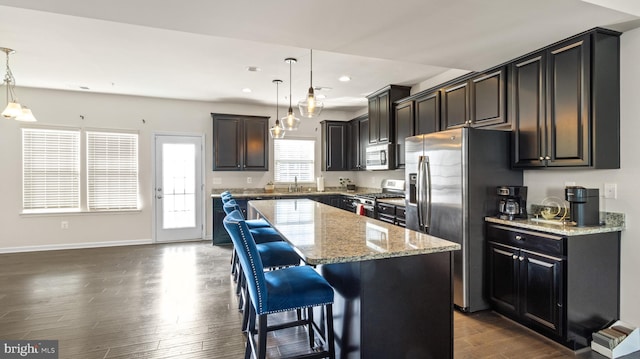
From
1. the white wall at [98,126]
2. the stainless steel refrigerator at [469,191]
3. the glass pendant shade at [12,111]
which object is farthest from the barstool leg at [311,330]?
the white wall at [98,126]

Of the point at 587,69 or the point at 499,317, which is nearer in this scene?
the point at 587,69

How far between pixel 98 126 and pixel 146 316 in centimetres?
415

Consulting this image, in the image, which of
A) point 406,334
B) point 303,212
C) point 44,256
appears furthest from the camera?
point 44,256

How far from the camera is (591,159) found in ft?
7.93

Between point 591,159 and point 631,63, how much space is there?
81cm

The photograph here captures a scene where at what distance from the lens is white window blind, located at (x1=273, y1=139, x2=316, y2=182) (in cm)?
663

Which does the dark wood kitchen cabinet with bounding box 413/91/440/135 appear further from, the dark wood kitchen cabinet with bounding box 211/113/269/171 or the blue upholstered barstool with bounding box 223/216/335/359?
the dark wood kitchen cabinet with bounding box 211/113/269/171

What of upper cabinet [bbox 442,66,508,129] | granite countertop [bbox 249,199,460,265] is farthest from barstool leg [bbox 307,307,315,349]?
upper cabinet [bbox 442,66,508,129]

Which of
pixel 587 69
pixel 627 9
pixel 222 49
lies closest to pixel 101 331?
pixel 222 49

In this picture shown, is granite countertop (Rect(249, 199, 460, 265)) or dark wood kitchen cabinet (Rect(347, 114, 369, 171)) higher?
dark wood kitchen cabinet (Rect(347, 114, 369, 171))

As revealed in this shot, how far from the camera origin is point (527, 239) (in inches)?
103

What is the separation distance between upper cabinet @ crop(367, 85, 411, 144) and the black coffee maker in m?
2.23

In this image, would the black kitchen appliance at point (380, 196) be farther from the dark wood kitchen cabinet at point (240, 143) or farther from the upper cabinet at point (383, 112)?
the dark wood kitchen cabinet at point (240, 143)

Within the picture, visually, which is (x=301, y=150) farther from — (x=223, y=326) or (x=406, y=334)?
(x=406, y=334)
